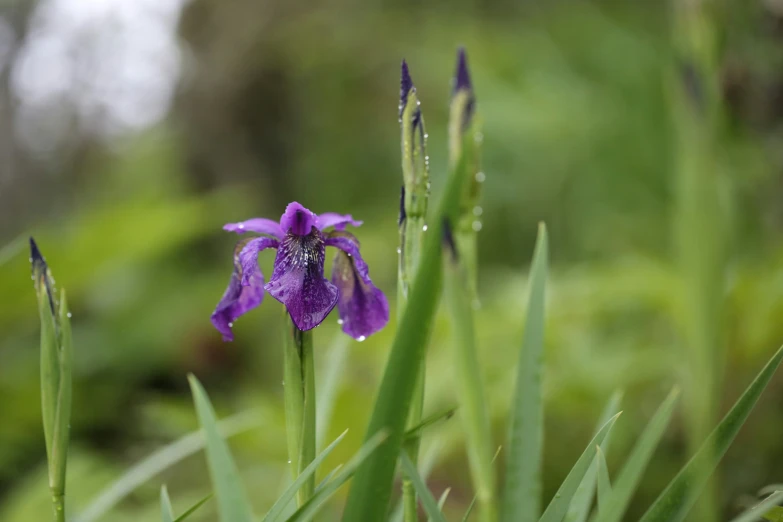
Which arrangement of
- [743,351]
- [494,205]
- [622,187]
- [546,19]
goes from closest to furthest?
[743,351]
[622,187]
[494,205]
[546,19]

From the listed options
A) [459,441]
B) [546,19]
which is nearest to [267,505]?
[459,441]

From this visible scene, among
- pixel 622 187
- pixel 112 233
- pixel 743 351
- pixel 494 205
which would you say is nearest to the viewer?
pixel 743 351

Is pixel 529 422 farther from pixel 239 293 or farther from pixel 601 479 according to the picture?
pixel 239 293

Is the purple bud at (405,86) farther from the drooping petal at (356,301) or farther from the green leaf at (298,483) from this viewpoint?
the green leaf at (298,483)

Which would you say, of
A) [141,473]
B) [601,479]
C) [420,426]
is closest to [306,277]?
[420,426]

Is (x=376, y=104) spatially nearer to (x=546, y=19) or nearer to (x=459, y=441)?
(x=546, y=19)

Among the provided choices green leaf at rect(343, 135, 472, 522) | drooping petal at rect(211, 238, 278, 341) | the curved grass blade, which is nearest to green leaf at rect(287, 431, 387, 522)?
green leaf at rect(343, 135, 472, 522)
